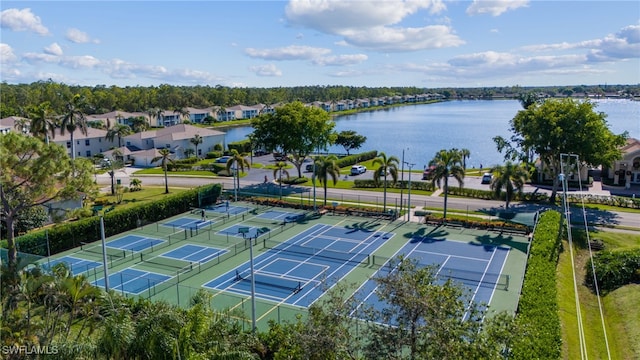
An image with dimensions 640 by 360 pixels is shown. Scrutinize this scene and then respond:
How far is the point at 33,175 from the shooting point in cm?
2195

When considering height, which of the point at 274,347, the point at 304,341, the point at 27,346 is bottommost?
the point at 274,347

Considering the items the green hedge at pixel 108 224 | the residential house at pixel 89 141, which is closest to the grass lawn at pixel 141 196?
the green hedge at pixel 108 224

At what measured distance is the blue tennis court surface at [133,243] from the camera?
35.8 m

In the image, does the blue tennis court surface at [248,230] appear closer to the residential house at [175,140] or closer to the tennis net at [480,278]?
the tennis net at [480,278]

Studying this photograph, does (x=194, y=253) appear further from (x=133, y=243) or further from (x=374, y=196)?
(x=374, y=196)

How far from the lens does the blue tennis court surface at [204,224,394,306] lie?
2767 cm

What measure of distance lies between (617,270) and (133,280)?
2894 cm

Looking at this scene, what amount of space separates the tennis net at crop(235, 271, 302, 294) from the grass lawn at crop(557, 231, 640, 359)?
14.0m

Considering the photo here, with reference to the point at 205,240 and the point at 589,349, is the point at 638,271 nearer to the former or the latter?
the point at 589,349

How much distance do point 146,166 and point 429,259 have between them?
183ft

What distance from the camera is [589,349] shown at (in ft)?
71.4

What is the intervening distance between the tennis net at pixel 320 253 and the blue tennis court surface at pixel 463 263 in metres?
2.20

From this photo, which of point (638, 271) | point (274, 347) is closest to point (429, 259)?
point (638, 271)

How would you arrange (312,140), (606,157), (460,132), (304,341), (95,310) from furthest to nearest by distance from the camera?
(460,132) < (312,140) < (606,157) < (95,310) < (304,341)
